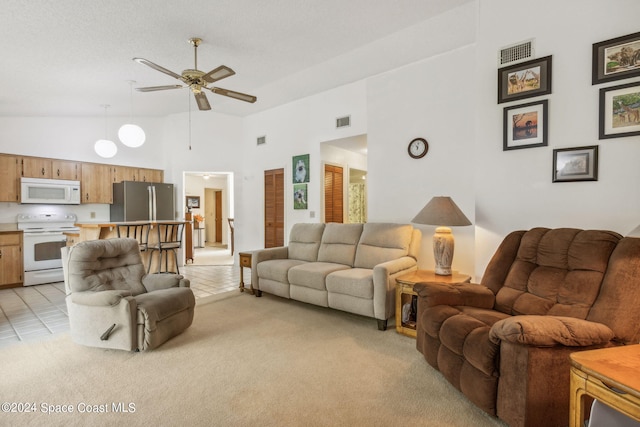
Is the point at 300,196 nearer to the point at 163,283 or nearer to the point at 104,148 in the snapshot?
the point at 163,283

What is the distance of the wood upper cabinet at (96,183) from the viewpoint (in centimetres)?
577

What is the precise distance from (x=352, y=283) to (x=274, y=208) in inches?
127

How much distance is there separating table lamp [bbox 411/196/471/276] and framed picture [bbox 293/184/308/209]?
2.72m

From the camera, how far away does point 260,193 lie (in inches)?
252

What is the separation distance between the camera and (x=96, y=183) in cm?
590

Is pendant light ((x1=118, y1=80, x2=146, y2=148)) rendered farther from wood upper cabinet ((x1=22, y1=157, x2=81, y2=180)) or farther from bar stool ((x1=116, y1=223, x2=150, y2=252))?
wood upper cabinet ((x1=22, y1=157, x2=81, y2=180))

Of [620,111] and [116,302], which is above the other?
[620,111]

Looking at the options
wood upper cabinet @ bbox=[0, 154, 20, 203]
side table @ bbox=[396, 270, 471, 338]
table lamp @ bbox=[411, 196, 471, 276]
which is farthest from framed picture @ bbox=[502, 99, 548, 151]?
wood upper cabinet @ bbox=[0, 154, 20, 203]

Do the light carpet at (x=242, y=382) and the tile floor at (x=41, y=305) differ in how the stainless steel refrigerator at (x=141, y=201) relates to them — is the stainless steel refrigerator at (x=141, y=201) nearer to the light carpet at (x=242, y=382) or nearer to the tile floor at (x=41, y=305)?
the tile floor at (x=41, y=305)

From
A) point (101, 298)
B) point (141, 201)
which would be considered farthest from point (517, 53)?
point (141, 201)

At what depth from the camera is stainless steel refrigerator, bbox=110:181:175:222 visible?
5879 millimetres

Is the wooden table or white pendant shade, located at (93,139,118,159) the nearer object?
the wooden table

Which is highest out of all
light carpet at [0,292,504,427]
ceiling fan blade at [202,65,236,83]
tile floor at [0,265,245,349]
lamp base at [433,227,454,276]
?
ceiling fan blade at [202,65,236,83]

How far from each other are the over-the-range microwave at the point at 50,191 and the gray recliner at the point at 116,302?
10.9 feet
